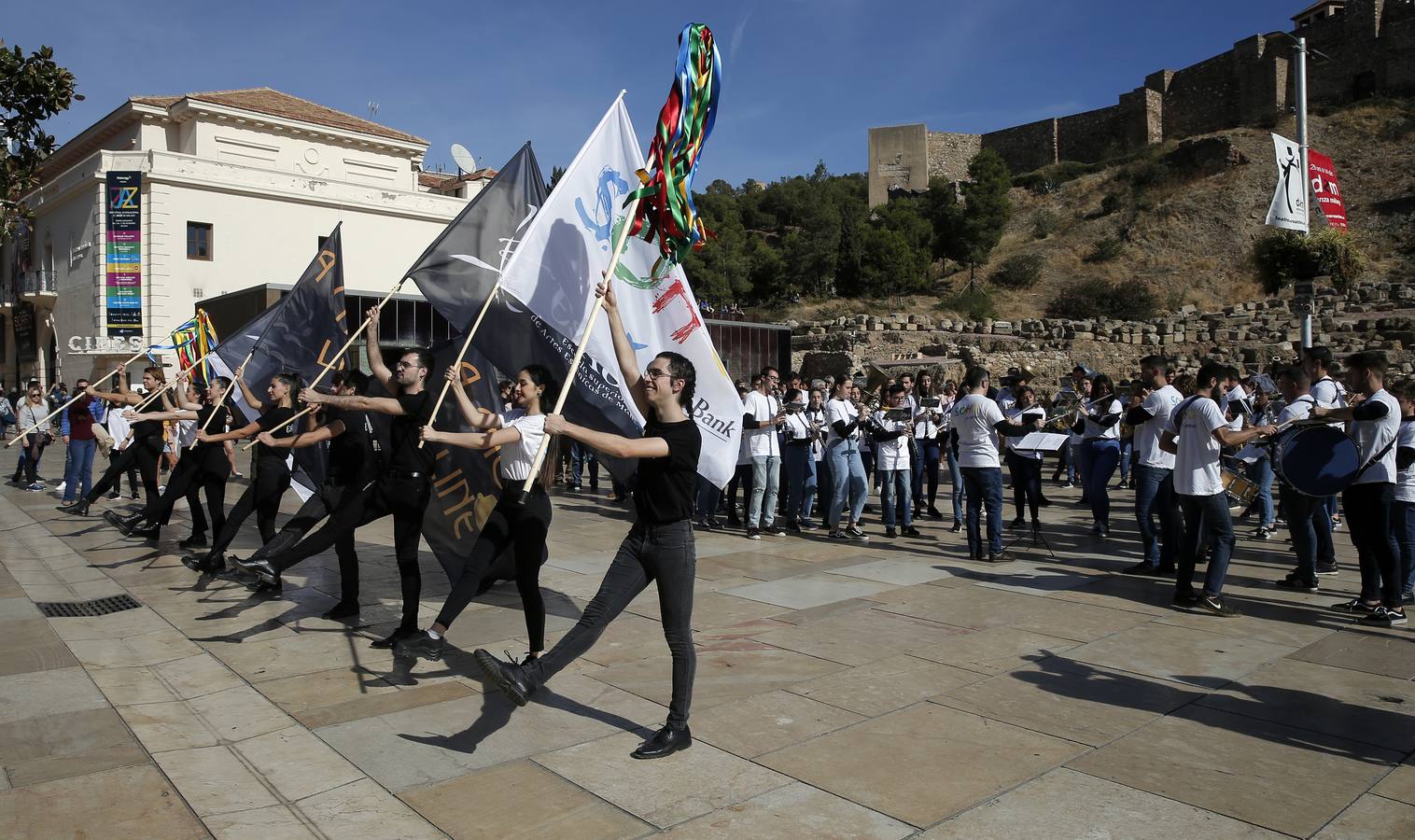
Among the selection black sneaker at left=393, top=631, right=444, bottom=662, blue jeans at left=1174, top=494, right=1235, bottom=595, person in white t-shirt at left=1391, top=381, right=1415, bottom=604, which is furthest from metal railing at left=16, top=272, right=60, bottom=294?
person in white t-shirt at left=1391, top=381, right=1415, bottom=604

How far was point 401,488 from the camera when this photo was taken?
611 centimetres

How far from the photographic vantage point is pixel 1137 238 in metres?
50.4

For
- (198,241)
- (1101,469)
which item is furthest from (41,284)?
(1101,469)

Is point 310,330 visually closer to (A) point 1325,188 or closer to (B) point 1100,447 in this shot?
(B) point 1100,447

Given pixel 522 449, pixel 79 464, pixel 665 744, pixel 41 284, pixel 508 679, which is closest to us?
pixel 508 679

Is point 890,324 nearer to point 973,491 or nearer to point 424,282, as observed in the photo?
point 973,491

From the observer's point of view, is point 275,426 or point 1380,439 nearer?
point 1380,439

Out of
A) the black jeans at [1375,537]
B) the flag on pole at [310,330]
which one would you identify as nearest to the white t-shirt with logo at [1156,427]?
the black jeans at [1375,537]

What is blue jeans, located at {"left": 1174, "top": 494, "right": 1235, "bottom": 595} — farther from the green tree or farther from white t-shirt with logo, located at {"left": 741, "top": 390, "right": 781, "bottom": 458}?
the green tree

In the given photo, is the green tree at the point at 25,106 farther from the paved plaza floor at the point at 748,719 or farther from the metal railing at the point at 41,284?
the metal railing at the point at 41,284

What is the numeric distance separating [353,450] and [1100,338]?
33.6 meters

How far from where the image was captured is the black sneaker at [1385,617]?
6512mm

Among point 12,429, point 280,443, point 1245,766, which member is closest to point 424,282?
point 280,443

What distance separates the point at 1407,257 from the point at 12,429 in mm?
51552
